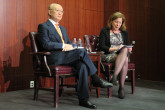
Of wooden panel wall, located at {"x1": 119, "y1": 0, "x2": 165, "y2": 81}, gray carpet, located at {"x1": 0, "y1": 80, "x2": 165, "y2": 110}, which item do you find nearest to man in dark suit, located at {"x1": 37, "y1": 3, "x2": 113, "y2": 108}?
gray carpet, located at {"x1": 0, "y1": 80, "x2": 165, "y2": 110}

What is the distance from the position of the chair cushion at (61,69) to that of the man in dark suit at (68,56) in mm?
75

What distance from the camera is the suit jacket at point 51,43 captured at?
278 centimetres

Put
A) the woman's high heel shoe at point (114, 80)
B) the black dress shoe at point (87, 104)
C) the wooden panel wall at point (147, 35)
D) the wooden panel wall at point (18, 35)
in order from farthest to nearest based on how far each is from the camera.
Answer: the wooden panel wall at point (147, 35) → the wooden panel wall at point (18, 35) → the woman's high heel shoe at point (114, 80) → the black dress shoe at point (87, 104)

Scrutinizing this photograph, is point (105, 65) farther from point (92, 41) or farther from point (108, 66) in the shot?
point (92, 41)

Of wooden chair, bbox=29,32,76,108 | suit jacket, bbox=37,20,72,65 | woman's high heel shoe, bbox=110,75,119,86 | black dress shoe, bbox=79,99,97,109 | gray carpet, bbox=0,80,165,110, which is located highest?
suit jacket, bbox=37,20,72,65

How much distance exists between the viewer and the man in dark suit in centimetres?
261

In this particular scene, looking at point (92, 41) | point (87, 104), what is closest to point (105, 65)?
point (92, 41)

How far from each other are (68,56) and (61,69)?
0.21m

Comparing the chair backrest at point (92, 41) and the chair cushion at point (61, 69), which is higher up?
the chair backrest at point (92, 41)

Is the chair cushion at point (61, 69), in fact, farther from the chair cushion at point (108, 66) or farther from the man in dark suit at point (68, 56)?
the chair cushion at point (108, 66)

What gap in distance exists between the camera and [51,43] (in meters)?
2.80

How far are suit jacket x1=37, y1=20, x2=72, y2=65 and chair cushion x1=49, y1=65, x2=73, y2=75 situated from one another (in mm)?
121

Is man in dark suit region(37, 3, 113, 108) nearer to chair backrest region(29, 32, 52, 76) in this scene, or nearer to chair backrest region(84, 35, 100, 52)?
chair backrest region(29, 32, 52, 76)

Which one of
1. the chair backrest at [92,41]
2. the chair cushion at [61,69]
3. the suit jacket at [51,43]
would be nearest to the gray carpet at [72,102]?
the chair cushion at [61,69]
